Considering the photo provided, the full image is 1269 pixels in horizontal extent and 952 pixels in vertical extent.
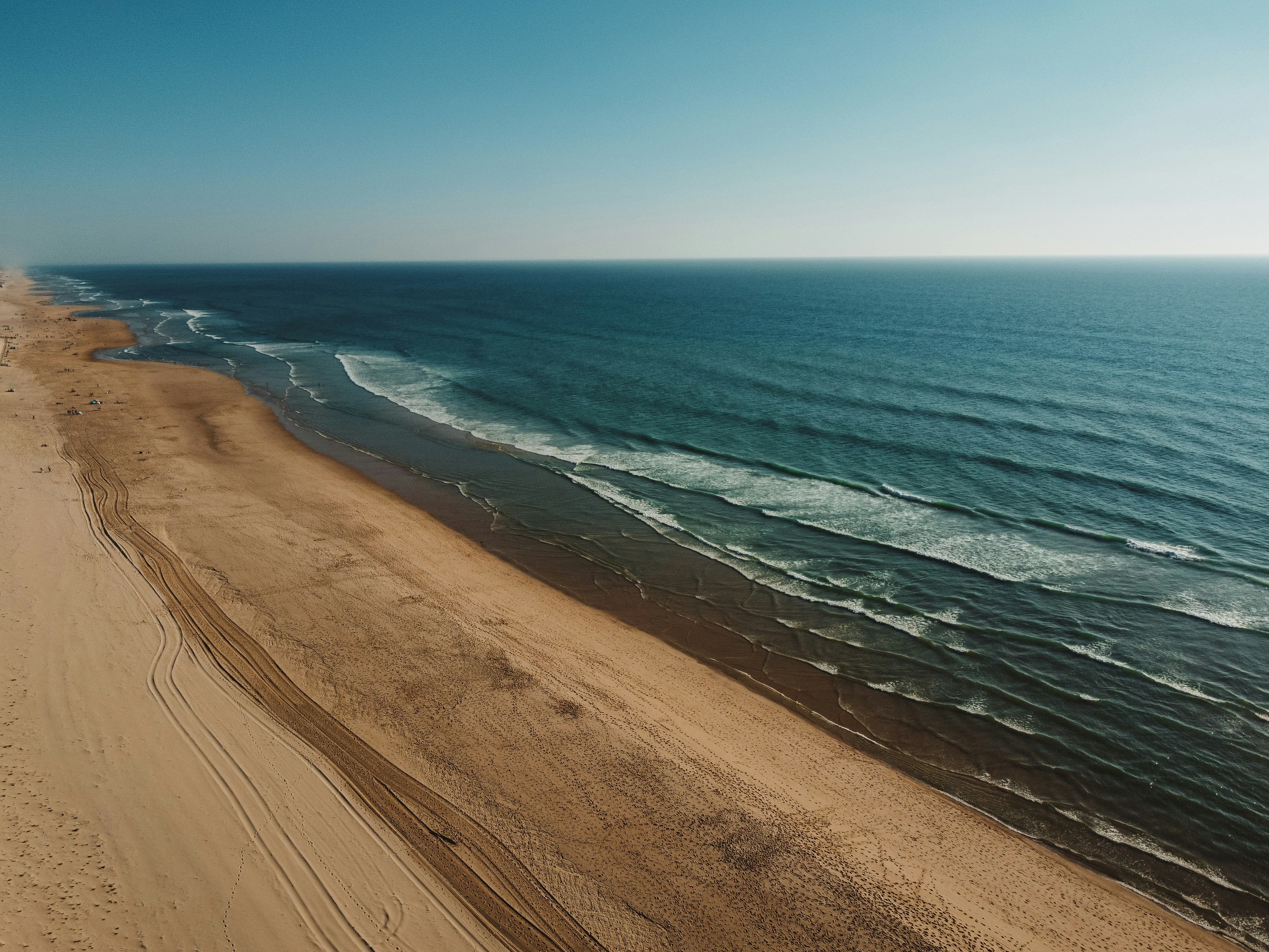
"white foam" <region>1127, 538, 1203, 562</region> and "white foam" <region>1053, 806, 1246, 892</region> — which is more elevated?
"white foam" <region>1127, 538, 1203, 562</region>

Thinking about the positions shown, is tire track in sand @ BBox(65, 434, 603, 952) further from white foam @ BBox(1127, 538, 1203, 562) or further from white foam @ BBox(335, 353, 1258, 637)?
white foam @ BBox(1127, 538, 1203, 562)

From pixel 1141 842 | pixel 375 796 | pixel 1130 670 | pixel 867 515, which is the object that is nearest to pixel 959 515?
pixel 867 515

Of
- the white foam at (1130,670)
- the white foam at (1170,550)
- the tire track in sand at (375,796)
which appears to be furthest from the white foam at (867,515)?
the tire track in sand at (375,796)

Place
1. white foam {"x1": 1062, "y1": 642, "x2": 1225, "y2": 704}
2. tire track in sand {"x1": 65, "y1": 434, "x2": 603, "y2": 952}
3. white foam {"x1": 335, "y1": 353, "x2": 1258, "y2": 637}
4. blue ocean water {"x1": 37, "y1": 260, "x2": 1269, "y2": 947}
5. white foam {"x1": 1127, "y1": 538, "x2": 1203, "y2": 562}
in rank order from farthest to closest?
white foam {"x1": 1127, "y1": 538, "x2": 1203, "y2": 562} → white foam {"x1": 335, "y1": 353, "x2": 1258, "y2": 637} → white foam {"x1": 1062, "y1": 642, "x2": 1225, "y2": 704} → blue ocean water {"x1": 37, "y1": 260, "x2": 1269, "y2": 947} → tire track in sand {"x1": 65, "y1": 434, "x2": 603, "y2": 952}

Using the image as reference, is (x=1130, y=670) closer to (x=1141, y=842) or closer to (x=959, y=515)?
(x=1141, y=842)

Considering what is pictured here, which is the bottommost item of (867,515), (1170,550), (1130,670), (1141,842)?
(1141,842)

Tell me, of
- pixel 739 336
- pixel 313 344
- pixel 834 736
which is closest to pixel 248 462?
pixel 834 736

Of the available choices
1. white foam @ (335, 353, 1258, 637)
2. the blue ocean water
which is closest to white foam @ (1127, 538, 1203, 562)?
white foam @ (335, 353, 1258, 637)
